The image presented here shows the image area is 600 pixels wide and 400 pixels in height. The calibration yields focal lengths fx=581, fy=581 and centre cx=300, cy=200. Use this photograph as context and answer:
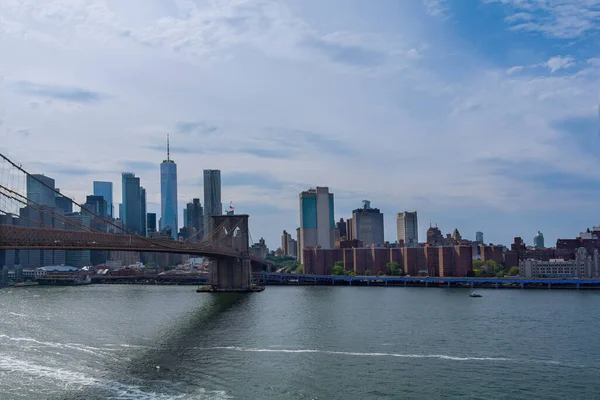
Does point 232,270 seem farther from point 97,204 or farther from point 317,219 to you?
point 97,204

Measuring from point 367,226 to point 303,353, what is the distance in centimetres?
14681

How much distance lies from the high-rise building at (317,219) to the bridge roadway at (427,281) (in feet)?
269

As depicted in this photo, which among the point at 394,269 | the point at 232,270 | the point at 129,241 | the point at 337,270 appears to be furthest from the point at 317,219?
the point at 129,241

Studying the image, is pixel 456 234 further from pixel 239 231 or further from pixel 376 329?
pixel 376 329

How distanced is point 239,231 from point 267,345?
43060 millimetres

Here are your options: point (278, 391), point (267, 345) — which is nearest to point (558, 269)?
point (267, 345)

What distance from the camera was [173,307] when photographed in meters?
45.4

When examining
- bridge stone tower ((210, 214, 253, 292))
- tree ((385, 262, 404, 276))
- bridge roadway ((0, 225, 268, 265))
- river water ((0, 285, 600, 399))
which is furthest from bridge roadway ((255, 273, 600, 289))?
bridge roadway ((0, 225, 268, 265))

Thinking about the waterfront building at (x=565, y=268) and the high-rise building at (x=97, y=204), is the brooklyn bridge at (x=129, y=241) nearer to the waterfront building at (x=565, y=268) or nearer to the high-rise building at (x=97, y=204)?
the waterfront building at (x=565, y=268)

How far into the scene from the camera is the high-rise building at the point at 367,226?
552 feet

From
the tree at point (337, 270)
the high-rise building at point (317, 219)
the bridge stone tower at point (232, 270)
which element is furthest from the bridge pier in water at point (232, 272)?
the high-rise building at point (317, 219)

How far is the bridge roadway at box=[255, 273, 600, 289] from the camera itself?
66.4 meters

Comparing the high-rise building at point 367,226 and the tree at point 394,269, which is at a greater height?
the high-rise building at point 367,226

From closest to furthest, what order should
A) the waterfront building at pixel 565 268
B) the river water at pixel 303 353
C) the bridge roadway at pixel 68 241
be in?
1. the river water at pixel 303 353
2. the bridge roadway at pixel 68 241
3. the waterfront building at pixel 565 268
